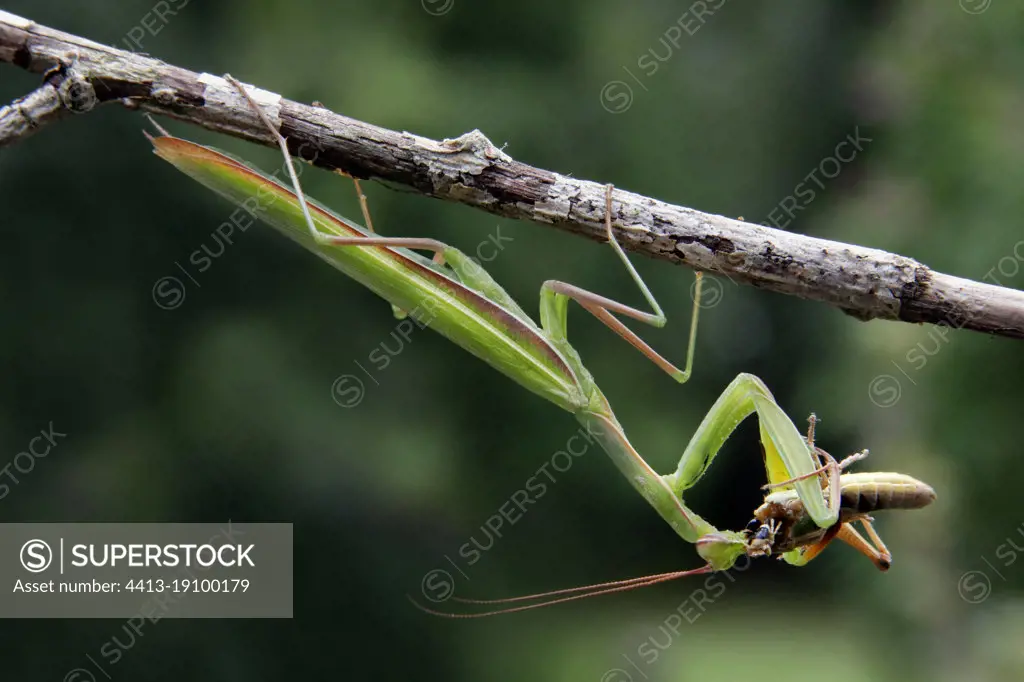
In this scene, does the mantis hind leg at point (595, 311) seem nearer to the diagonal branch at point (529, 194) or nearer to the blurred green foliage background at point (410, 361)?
the diagonal branch at point (529, 194)

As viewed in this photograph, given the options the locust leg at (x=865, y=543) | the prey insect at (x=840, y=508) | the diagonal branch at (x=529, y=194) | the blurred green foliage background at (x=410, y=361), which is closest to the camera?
the diagonal branch at (x=529, y=194)

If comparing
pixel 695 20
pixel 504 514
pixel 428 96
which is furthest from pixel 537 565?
pixel 695 20

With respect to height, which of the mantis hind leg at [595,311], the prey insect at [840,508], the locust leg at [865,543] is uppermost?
the mantis hind leg at [595,311]

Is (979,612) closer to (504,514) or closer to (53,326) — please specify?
(504,514)

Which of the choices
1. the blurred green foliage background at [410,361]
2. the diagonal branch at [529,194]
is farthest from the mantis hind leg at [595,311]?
the blurred green foliage background at [410,361]

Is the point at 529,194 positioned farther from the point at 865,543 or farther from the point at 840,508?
the point at 865,543

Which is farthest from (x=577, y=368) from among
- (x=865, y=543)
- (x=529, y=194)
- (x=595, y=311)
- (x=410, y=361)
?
(x=410, y=361)

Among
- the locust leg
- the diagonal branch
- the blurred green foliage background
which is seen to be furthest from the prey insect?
the blurred green foliage background
